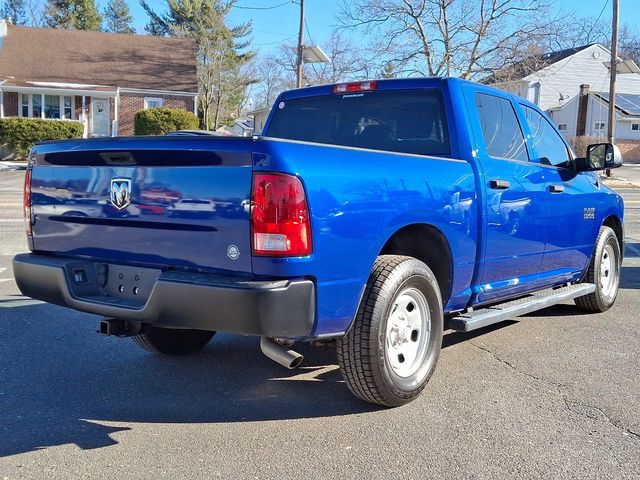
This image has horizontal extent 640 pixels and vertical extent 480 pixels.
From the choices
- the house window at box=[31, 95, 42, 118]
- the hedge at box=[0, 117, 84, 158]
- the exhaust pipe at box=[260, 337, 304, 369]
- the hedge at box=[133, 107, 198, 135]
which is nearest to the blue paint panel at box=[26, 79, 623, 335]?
the exhaust pipe at box=[260, 337, 304, 369]

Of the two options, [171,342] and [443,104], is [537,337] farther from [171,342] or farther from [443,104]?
[171,342]

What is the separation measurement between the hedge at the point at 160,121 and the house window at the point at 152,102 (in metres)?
3.07

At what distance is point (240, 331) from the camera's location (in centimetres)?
320

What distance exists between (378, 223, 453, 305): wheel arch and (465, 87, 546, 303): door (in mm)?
361

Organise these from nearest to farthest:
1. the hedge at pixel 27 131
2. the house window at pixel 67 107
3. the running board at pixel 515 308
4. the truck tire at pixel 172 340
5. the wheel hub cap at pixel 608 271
Answer: the running board at pixel 515 308 → the truck tire at pixel 172 340 → the wheel hub cap at pixel 608 271 → the hedge at pixel 27 131 → the house window at pixel 67 107

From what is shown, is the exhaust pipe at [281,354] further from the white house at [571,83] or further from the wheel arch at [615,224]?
the white house at [571,83]

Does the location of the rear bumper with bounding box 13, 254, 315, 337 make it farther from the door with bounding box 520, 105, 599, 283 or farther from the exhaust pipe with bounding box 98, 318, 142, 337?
the door with bounding box 520, 105, 599, 283

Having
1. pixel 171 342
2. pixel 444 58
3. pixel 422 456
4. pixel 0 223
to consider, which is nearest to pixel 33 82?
pixel 444 58

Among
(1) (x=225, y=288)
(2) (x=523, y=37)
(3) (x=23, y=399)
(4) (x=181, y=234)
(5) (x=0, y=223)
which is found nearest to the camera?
(1) (x=225, y=288)

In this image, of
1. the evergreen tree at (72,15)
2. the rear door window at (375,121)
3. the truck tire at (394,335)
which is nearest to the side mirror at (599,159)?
the rear door window at (375,121)

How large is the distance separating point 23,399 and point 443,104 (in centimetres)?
338

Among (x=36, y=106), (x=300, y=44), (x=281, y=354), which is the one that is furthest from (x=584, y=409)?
(x=36, y=106)

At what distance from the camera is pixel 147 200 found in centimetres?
350

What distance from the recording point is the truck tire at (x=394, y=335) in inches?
141
